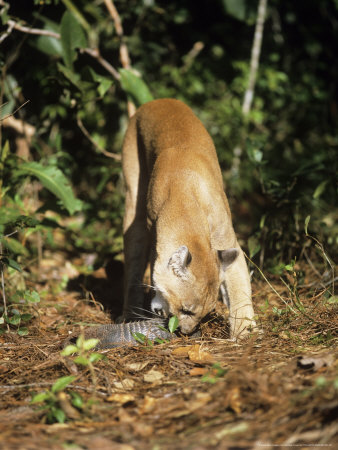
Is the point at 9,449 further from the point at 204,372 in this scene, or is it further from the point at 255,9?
the point at 255,9

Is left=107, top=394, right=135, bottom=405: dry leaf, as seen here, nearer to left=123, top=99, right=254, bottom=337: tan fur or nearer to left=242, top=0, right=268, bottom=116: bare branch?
left=123, top=99, right=254, bottom=337: tan fur

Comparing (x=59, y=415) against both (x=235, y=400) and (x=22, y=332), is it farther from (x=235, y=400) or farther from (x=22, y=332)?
(x=22, y=332)

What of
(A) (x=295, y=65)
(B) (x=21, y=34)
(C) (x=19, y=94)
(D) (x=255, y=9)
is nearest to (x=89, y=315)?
(C) (x=19, y=94)

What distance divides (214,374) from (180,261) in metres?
1.03

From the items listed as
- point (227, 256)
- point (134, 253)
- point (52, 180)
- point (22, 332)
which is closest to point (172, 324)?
point (227, 256)

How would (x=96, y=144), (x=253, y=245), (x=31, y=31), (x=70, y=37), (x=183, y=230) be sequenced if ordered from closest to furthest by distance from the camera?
(x=183, y=230), (x=253, y=245), (x=31, y=31), (x=70, y=37), (x=96, y=144)

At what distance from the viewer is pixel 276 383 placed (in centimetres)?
260

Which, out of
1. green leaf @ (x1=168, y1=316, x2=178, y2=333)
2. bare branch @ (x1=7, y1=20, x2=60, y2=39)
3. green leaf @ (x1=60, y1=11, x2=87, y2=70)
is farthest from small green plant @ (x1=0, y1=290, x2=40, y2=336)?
bare branch @ (x1=7, y1=20, x2=60, y2=39)

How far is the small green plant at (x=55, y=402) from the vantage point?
102 inches

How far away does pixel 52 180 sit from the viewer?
17.7ft

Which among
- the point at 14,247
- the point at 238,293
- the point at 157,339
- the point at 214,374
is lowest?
the point at 238,293

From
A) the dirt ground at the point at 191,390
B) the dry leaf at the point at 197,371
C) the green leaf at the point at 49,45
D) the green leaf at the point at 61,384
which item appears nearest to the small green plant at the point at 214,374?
the dirt ground at the point at 191,390

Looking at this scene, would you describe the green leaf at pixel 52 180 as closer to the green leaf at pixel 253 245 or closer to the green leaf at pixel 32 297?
the green leaf at pixel 32 297

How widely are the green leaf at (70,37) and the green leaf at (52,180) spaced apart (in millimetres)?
1403
